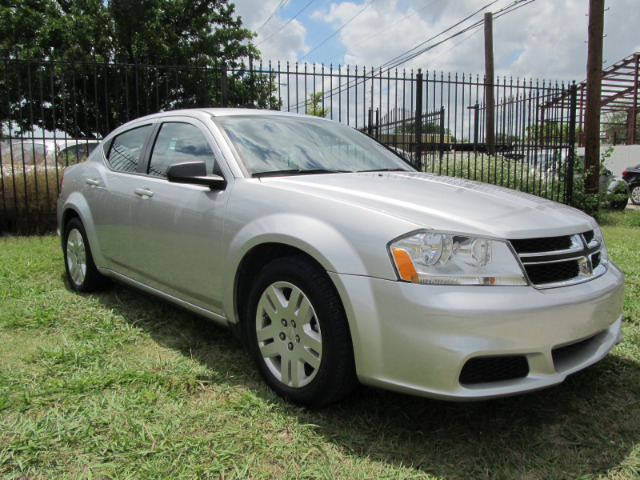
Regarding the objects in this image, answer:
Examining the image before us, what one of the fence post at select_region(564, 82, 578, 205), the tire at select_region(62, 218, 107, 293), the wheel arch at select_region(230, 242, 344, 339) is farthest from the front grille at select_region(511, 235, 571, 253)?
the fence post at select_region(564, 82, 578, 205)

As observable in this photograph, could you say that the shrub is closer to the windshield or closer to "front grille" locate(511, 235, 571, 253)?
the windshield

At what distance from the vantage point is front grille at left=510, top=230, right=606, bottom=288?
2.11m

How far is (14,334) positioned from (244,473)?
230 centimetres

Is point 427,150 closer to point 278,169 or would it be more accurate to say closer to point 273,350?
point 278,169

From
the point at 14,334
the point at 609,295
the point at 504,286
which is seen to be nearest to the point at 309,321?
the point at 504,286

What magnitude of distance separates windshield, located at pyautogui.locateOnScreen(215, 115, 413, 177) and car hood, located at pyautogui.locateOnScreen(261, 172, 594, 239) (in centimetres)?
18

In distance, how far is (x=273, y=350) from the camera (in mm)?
2516

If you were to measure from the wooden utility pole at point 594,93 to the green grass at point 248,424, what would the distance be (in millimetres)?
8492

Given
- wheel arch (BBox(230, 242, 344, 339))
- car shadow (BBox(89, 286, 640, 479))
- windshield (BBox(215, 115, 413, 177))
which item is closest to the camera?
car shadow (BBox(89, 286, 640, 479))

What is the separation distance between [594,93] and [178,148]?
10.0m

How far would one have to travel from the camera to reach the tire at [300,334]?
220 cm

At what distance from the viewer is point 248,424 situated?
91.1 inches

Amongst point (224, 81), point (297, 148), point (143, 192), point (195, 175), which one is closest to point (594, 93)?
point (224, 81)

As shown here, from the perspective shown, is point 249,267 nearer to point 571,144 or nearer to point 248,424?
point 248,424
